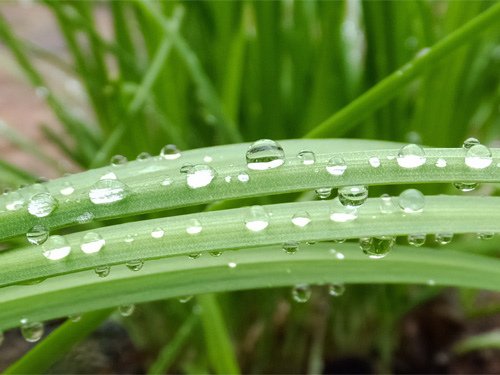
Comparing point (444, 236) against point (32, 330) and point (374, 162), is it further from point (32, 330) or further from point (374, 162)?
point (32, 330)

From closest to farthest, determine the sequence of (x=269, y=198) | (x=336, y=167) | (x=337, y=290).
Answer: (x=336, y=167)
(x=337, y=290)
(x=269, y=198)

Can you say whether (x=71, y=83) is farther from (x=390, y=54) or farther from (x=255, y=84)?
(x=390, y=54)

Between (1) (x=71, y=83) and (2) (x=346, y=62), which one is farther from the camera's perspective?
(1) (x=71, y=83)

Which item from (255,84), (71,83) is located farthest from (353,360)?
(71,83)

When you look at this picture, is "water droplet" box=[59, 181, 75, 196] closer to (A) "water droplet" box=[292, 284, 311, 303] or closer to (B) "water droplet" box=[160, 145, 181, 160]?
(B) "water droplet" box=[160, 145, 181, 160]

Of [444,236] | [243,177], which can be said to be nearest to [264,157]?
[243,177]

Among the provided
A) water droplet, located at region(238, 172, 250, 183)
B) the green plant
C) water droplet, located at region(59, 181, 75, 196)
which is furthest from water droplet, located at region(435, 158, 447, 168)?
water droplet, located at region(59, 181, 75, 196)

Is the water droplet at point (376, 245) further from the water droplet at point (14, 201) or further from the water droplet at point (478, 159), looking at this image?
the water droplet at point (14, 201)
